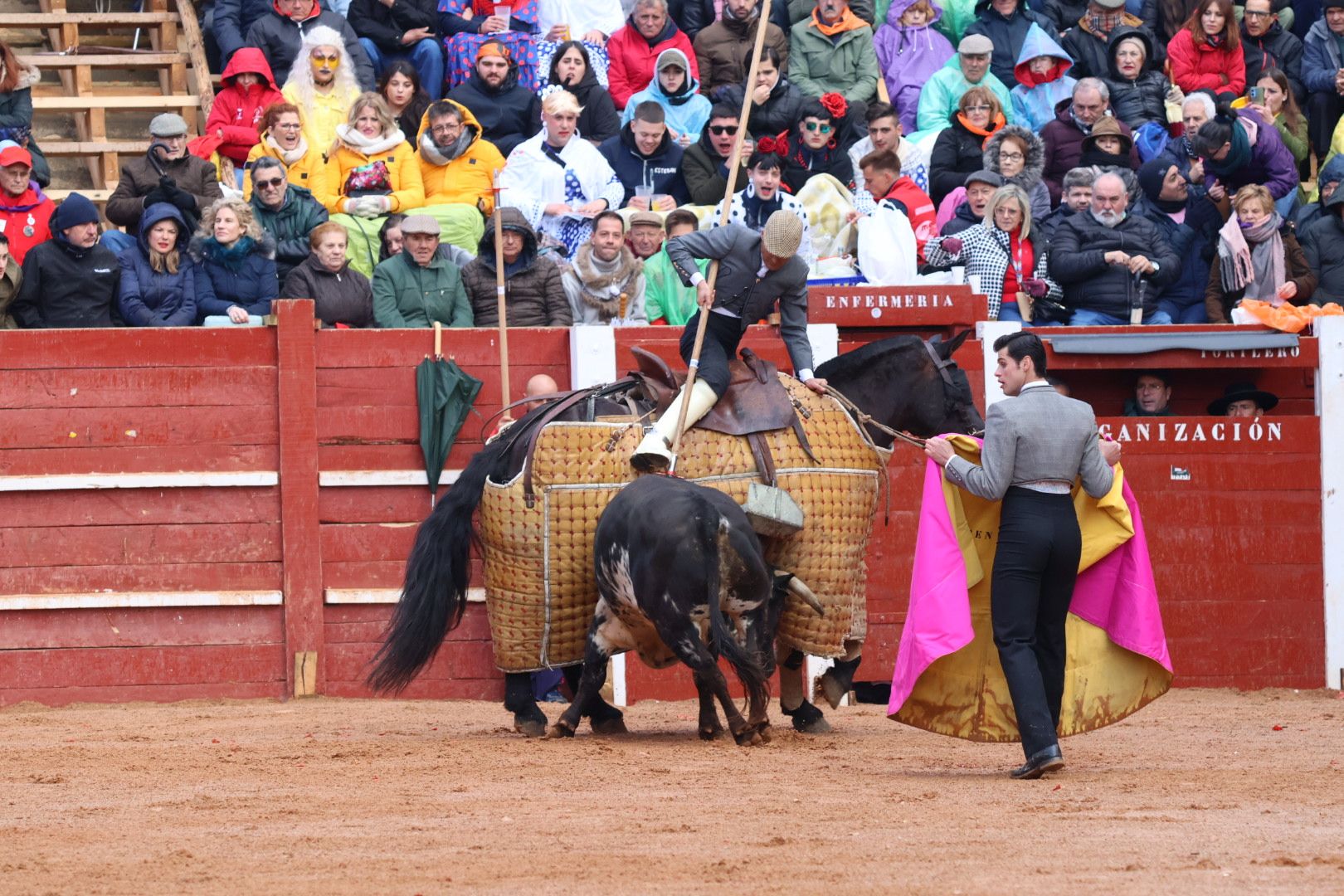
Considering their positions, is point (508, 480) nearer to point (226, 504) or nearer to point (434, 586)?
point (434, 586)

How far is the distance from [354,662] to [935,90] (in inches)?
225

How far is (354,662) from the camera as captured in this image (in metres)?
10.4

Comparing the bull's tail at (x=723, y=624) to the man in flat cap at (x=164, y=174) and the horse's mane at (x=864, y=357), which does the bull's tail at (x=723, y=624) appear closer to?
the horse's mane at (x=864, y=357)

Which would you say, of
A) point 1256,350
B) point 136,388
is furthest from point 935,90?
point 136,388

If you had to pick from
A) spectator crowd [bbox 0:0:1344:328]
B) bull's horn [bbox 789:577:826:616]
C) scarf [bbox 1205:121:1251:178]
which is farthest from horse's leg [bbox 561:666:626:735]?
scarf [bbox 1205:121:1251:178]

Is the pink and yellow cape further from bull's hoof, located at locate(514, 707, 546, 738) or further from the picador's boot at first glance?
bull's hoof, located at locate(514, 707, 546, 738)

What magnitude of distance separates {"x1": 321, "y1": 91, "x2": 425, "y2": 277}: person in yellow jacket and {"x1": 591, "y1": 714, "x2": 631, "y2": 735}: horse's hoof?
3.96 m

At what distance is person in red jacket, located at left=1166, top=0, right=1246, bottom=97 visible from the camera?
13789 millimetres

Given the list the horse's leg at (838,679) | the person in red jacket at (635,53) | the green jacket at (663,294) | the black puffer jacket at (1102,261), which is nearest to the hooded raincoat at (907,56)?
the person in red jacket at (635,53)

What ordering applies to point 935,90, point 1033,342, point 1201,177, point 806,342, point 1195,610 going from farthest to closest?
point 935,90, point 1201,177, point 1195,610, point 806,342, point 1033,342

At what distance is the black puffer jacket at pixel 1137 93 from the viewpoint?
532 inches

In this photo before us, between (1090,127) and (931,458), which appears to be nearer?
(931,458)

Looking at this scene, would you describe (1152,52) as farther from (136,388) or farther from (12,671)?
(12,671)

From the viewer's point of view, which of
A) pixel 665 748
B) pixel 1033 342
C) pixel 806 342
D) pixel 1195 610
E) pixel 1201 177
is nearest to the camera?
pixel 1033 342
